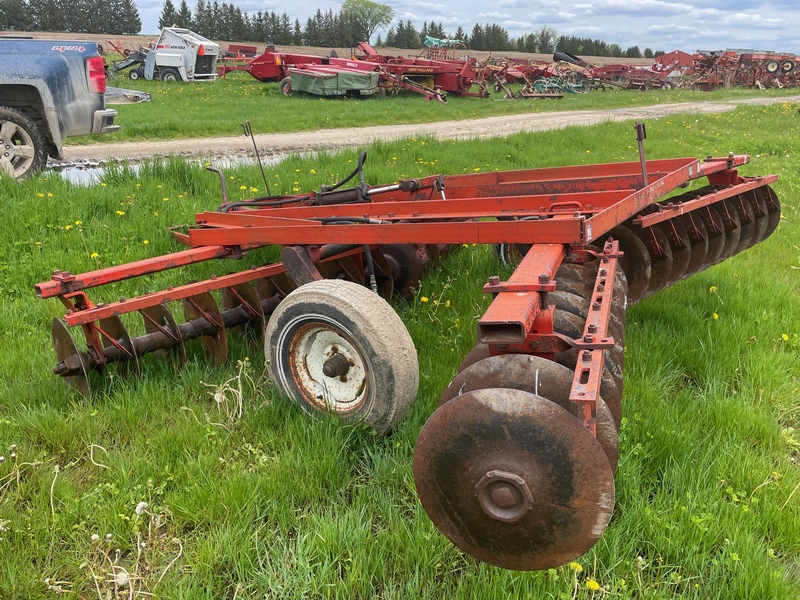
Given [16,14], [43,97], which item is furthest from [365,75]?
[16,14]

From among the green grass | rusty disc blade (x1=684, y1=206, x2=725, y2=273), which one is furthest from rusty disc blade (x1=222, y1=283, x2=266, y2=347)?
the green grass

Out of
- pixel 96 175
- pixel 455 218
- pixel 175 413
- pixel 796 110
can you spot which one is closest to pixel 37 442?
pixel 175 413

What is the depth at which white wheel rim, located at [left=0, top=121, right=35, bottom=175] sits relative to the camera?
21.1 ft

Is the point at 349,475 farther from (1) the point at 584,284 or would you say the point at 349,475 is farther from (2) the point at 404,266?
(2) the point at 404,266

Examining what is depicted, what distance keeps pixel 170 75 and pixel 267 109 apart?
9.78m

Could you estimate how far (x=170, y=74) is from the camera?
24.0m

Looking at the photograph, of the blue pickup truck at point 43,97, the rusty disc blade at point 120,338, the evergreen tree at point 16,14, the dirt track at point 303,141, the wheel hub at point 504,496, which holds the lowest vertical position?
the rusty disc blade at point 120,338

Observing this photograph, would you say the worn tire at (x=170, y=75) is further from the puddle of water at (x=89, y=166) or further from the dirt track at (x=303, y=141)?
the puddle of water at (x=89, y=166)

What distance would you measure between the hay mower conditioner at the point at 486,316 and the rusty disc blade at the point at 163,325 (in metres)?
0.01

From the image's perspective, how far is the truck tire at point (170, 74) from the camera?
23922 mm

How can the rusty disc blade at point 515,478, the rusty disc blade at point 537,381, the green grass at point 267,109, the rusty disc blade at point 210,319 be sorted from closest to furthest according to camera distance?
1. the rusty disc blade at point 515,478
2. the rusty disc blade at point 537,381
3. the rusty disc blade at point 210,319
4. the green grass at point 267,109

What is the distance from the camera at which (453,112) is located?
17766 millimetres

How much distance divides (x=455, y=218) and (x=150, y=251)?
2.94 meters

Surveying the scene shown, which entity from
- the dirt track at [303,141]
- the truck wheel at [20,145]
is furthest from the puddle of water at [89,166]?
the truck wheel at [20,145]
